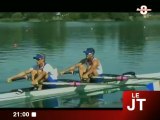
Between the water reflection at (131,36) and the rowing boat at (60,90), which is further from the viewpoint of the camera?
the water reflection at (131,36)

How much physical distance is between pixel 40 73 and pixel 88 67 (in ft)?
0.95

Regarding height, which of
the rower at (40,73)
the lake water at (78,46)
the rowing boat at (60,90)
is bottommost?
the rowing boat at (60,90)

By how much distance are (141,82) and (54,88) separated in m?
0.51

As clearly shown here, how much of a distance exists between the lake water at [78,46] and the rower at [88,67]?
0.03 m

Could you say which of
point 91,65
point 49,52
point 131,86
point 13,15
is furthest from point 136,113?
point 13,15

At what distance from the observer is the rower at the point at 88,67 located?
3.08 meters

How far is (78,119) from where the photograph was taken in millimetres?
2988

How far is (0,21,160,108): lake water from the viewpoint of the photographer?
3.07m

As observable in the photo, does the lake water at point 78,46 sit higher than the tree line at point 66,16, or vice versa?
the tree line at point 66,16
